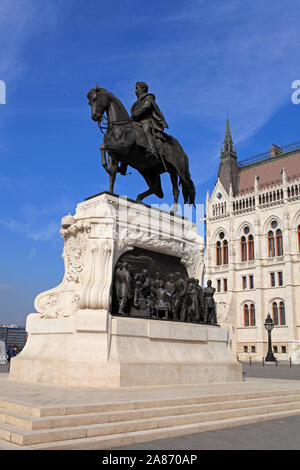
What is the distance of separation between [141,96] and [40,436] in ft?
29.8

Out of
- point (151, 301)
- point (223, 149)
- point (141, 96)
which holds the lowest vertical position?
point (151, 301)

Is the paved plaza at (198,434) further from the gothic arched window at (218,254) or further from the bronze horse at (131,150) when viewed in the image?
the gothic arched window at (218,254)

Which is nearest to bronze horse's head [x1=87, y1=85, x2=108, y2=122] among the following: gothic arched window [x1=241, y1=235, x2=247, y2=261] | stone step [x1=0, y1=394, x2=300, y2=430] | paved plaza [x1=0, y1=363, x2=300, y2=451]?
paved plaza [x1=0, y1=363, x2=300, y2=451]

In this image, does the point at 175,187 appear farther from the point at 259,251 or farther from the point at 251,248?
the point at 251,248

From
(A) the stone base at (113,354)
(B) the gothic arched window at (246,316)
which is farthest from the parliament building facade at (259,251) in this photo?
(A) the stone base at (113,354)

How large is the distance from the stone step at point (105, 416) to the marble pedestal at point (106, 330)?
6.53 feet

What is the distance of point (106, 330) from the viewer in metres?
8.50

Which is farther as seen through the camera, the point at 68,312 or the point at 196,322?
the point at 196,322

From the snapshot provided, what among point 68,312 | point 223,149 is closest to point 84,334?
point 68,312

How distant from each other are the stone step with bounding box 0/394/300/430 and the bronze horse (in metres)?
5.58

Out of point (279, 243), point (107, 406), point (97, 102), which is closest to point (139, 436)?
point (107, 406)

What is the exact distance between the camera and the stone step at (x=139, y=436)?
14.8 ft
